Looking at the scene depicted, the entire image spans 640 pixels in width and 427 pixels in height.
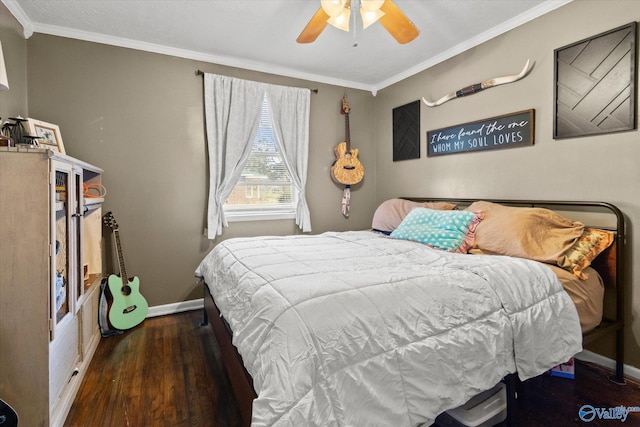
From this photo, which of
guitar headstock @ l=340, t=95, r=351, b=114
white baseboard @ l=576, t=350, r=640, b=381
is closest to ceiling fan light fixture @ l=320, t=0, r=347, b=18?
guitar headstock @ l=340, t=95, r=351, b=114

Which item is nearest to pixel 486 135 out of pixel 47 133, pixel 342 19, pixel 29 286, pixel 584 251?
pixel 584 251

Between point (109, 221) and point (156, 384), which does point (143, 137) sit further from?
point (156, 384)

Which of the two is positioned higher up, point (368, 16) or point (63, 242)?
point (368, 16)

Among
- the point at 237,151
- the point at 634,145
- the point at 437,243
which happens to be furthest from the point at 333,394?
the point at 237,151

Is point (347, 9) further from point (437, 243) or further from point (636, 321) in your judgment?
point (636, 321)

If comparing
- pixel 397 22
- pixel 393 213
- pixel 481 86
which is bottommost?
pixel 393 213

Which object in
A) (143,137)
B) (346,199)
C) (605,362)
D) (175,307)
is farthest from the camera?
(346,199)

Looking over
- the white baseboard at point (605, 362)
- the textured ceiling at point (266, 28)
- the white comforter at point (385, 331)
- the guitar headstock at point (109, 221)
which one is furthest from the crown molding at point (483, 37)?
the guitar headstock at point (109, 221)

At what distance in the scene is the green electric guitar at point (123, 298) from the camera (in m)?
2.62

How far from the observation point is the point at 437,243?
7.71 feet

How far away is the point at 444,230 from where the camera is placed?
2383 millimetres

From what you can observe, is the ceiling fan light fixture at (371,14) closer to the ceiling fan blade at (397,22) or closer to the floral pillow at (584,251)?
the ceiling fan blade at (397,22)

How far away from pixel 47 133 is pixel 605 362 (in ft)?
14.0

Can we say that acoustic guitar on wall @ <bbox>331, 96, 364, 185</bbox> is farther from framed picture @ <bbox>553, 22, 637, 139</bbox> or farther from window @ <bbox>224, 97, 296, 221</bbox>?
framed picture @ <bbox>553, 22, 637, 139</bbox>
